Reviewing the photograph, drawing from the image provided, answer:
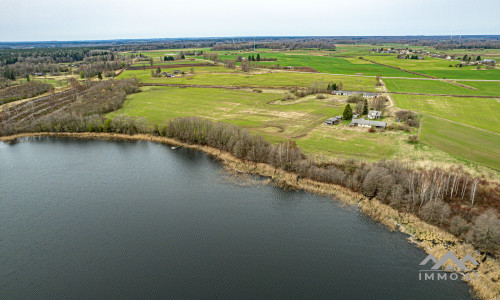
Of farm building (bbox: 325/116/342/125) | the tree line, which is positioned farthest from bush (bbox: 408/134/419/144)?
farm building (bbox: 325/116/342/125)

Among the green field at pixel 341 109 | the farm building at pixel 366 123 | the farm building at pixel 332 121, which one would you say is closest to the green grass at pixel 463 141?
the green field at pixel 341 109

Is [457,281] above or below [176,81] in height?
below

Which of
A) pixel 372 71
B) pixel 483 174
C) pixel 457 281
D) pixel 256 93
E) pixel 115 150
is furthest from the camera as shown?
pixel 372 71

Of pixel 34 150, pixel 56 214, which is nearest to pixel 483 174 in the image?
pixel 56 214

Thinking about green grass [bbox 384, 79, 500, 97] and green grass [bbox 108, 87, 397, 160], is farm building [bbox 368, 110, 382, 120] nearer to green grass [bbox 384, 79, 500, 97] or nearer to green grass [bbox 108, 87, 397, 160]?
green grass [bbox 108, 87, 397, 160]

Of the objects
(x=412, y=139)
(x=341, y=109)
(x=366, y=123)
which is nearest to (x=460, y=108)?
(x=341, y=109)

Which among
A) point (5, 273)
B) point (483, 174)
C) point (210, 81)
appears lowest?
point (5, 273)

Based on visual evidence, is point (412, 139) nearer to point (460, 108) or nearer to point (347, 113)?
point (347, 113)

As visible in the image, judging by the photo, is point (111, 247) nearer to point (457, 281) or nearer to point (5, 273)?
point (5, 273)
